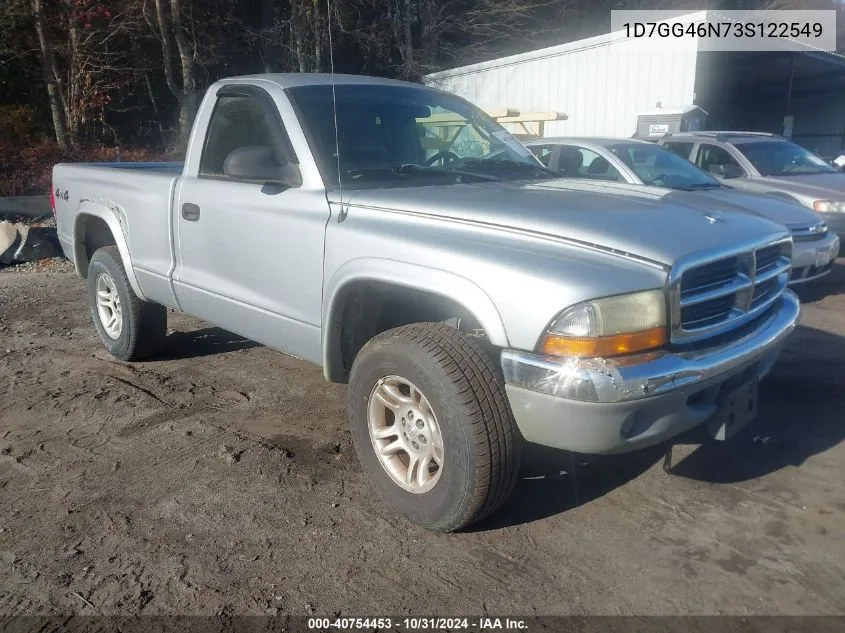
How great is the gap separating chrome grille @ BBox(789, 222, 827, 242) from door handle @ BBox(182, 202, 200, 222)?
5.64 metres

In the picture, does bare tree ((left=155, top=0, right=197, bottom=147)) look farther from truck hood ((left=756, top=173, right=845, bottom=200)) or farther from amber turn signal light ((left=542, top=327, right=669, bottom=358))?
amber turn signal light ((left=542, top=327, right=669, bottom=358))

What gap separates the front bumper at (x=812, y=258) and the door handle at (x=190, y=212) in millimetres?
5592

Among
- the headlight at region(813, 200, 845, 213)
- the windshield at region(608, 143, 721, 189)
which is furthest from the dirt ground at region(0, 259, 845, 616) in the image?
the headlight at region(813, 200, 845, 213)

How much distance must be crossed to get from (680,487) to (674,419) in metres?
0.92

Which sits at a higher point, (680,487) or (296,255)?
(296,255)

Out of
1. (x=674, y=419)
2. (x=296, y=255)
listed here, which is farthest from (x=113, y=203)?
(x=674, y=419)

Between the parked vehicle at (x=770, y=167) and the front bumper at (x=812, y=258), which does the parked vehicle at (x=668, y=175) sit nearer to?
the front bumper at (x=812, y=258)

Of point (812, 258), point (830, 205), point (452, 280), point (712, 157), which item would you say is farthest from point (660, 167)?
point (452, 280)

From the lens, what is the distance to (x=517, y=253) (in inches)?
109

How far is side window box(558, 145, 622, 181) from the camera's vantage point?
7.65 meters

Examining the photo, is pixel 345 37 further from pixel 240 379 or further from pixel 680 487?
pixel 680 487

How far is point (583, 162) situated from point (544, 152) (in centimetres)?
52

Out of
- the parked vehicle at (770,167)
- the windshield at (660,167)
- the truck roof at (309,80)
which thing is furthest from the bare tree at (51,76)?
the truck roof at (309,80)

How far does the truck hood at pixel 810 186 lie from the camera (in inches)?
347
